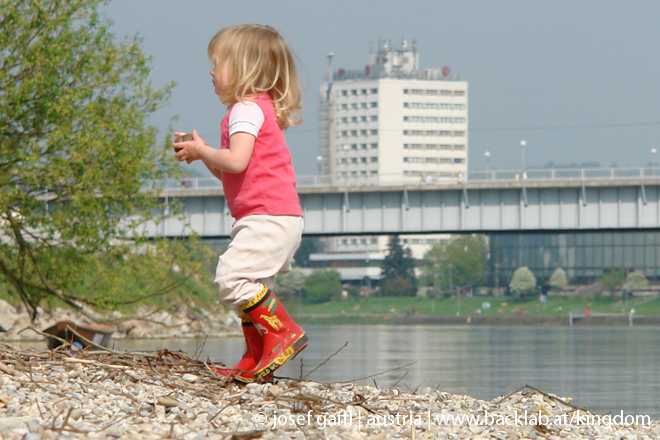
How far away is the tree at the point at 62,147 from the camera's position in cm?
1545

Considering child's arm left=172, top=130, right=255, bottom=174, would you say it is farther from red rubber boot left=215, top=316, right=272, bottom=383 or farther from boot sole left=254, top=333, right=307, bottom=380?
boot sole left=254, top=333, right=307, bottom=380

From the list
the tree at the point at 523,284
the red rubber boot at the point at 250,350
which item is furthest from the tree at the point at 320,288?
the red rubber boot at the point at 250,350

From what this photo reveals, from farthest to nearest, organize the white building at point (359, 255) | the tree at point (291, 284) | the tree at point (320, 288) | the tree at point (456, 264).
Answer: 1. the white building at point (359, 255)
2. the tree at point (456, 264)
3. the tree at point (320, 288)
4. the tree at point (291, 284)

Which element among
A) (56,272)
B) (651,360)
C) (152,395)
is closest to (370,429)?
(152,395)

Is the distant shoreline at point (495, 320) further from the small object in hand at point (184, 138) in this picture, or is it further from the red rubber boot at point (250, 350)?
the small object in hand at point (184, 138)

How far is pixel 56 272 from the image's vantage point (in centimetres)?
1634

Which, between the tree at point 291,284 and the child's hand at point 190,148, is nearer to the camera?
the child's hand at point 190,148

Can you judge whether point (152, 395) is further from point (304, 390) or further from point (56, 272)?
point (56, 272)

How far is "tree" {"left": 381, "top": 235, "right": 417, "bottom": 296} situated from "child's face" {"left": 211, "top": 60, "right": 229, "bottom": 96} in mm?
107127

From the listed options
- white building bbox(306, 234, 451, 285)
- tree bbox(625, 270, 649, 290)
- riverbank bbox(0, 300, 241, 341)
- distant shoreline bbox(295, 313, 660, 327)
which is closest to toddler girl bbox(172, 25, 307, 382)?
riverbank bbox(0, 300, 241, 341)

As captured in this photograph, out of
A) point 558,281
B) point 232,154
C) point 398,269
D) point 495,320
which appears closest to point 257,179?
point 232,154

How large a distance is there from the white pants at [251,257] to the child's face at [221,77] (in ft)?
2.65

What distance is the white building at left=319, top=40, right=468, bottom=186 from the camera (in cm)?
14362

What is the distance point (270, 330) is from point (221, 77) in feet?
4.82
